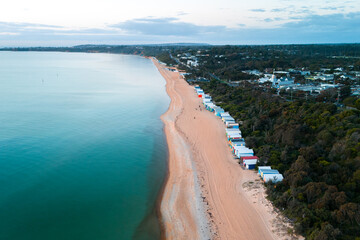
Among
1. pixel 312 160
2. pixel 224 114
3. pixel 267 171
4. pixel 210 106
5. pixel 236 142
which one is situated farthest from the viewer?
pixel 210 106

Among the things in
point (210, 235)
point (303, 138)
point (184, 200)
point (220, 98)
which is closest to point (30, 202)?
point (184, 200)

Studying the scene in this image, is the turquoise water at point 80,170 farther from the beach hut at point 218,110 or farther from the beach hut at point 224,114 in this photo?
the beach hut at point 224,114

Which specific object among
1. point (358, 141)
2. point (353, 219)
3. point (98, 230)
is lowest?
point (98, 230)

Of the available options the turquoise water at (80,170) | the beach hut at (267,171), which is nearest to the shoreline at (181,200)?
the turquoise water at (80,170)

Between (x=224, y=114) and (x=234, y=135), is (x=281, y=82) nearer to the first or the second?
(x=224, y=114)

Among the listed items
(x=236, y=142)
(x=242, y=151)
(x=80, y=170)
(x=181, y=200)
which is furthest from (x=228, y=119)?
(x=80, y=170)

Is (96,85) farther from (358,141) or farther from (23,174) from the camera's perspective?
(358,141)

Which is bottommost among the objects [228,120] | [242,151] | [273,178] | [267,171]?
[273,178]
